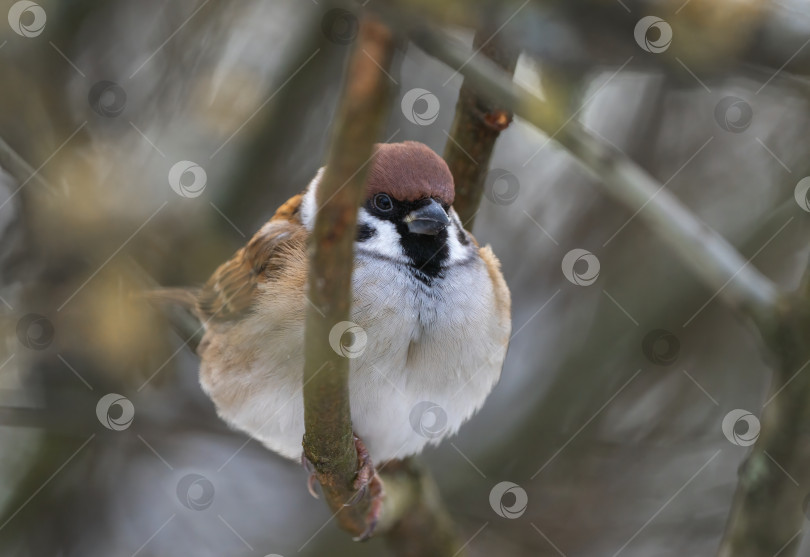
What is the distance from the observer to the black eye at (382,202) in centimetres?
330

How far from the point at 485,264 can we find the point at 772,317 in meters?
1.18

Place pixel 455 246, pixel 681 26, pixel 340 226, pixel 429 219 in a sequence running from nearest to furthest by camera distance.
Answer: pixel 340 226, pixel 681 26, pixel 429 219, pixel 455 246

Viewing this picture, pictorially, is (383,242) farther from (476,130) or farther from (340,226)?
(340,226)

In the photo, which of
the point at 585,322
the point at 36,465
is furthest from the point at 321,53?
the point at 36,465

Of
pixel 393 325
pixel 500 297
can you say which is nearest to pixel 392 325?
pixel 393 325

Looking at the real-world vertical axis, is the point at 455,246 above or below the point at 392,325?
above

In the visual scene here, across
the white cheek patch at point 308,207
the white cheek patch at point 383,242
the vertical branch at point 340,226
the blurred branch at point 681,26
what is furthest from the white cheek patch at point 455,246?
the vertical branch at point 340,226

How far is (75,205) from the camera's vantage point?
3.69 m

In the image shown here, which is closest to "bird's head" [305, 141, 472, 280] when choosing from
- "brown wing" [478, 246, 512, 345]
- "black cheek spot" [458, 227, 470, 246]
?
"black cheek spot" [458, 227, 470, 246]

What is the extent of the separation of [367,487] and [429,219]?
97 centimetres

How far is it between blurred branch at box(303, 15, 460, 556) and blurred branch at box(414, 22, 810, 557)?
1156 mm

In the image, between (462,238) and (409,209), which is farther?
(462,238)

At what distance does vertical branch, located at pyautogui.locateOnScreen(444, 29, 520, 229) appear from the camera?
9.96 ft

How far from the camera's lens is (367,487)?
302cm
